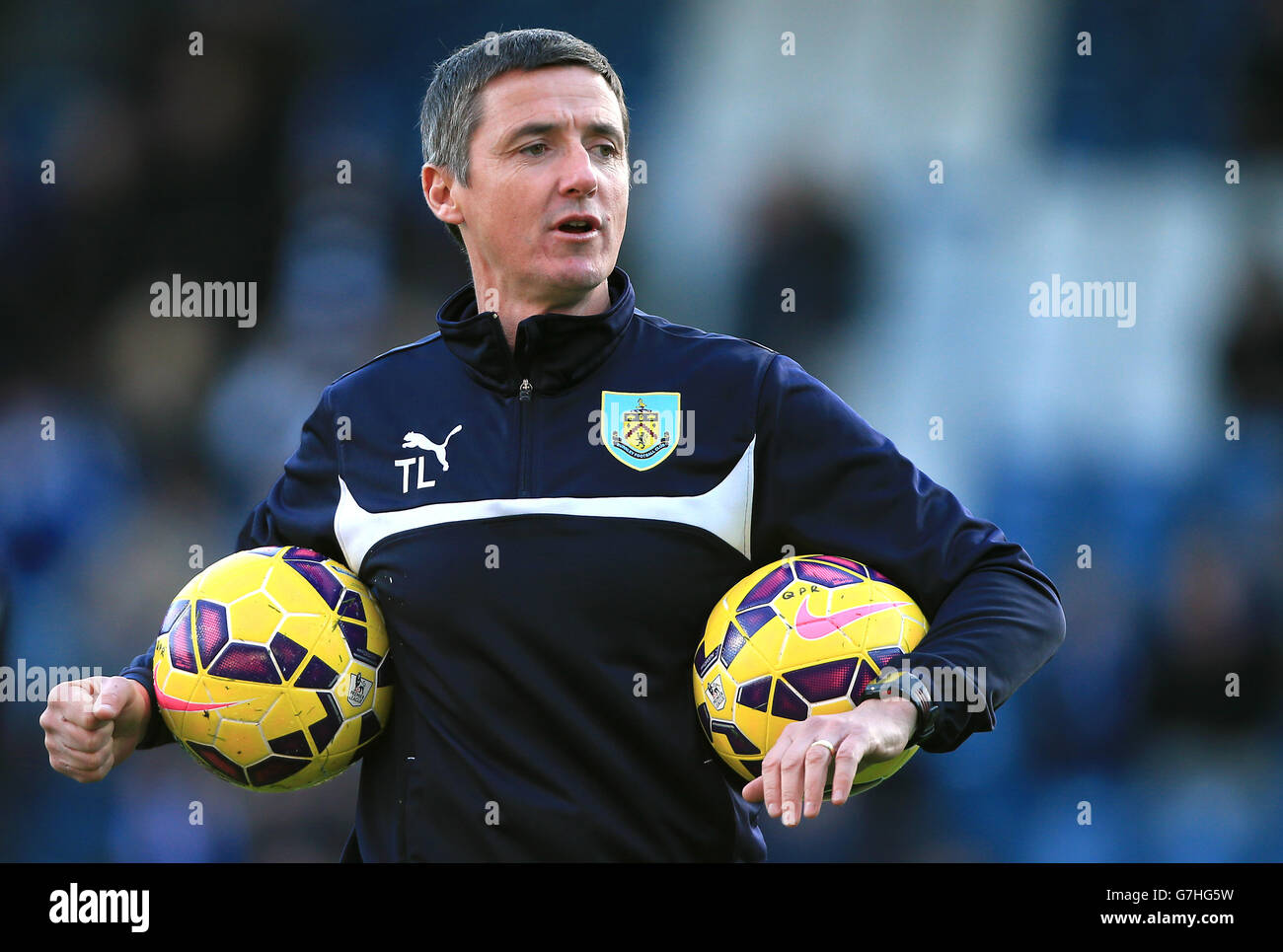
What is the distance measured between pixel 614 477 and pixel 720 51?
195 inches

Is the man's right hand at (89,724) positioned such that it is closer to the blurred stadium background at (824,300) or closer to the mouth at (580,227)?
the mouth at (580,227)

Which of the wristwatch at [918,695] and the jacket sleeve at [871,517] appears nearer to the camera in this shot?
the wristwatch at [918,695]

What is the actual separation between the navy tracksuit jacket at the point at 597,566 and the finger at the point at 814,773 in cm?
43

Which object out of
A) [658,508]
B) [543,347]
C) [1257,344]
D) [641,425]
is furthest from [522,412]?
[1257,344]

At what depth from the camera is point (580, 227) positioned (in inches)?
129

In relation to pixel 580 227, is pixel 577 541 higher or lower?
lower

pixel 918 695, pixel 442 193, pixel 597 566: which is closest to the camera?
pixel 918 695

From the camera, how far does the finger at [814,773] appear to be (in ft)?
8.02

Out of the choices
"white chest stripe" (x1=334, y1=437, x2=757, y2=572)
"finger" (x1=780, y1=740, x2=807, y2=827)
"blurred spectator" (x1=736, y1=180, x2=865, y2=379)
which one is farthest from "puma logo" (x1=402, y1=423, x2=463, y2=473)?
"blurred spectator" (x1=736, y1=180, x2=865, y2=379)

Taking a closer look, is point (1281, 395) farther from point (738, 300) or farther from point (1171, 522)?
point (738, 300)

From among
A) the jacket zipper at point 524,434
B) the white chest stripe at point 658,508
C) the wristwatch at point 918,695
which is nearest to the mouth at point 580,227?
the jacket zipper at point 524,434

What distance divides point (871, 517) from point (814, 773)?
0.76 meters

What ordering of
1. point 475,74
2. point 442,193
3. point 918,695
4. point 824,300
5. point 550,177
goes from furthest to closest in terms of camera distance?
point 824,300
point 442,193
point 475,74
point 550,177
point 918,695

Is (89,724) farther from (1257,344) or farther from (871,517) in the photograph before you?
(1257,344)
